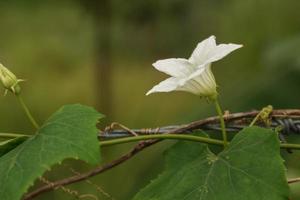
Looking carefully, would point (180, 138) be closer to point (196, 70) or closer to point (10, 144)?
point (196, 70)

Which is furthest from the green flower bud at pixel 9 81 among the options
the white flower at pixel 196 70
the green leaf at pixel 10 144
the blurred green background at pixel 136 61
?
the blurred green background at pixel 136 61

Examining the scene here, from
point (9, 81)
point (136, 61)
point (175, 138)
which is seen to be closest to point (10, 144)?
point (9, 81)

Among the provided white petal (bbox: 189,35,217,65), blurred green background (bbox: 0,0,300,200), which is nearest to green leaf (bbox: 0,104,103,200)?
white petal (bbox: 189,35,217,65)

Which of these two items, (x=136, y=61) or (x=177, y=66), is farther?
(x=136, y=61)

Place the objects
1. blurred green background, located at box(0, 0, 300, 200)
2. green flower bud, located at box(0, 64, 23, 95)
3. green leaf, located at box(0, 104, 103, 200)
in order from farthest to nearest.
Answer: blurred green background, located at box(0, 0, 300, 200), green flower bud, located at box(0, 64, 23, 95), green leaf, located at box(0, 104, 103, 200)

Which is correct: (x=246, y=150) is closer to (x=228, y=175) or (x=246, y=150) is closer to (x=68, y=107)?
(x=228, y=175)

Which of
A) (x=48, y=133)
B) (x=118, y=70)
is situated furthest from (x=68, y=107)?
(x=118, y=70)

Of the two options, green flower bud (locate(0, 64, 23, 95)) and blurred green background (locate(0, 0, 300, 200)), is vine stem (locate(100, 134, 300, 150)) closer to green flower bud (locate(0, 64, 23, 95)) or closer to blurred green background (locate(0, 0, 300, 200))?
green flower bud (locate(0, 64, 23, 95))

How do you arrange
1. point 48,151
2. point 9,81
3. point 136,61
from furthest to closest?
point 136,61 < point 9,81 < point 48,151
